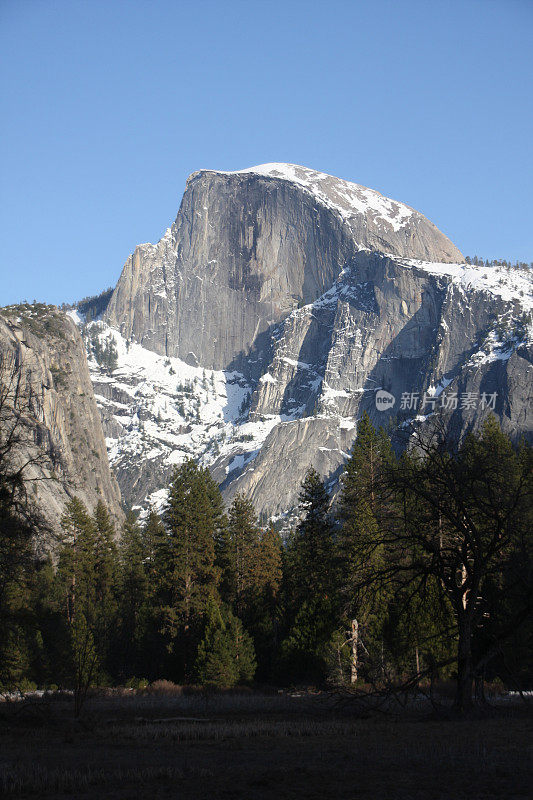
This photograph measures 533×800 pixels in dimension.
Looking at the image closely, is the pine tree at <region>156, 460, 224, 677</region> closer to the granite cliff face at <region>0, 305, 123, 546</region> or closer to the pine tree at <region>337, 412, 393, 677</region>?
the pine tree at <region>337, 412, 393, 677</region>

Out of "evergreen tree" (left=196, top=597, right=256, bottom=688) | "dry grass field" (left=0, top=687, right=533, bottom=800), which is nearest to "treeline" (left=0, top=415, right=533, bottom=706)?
"evergreen tree" (left=196, top=597, right=256, bottom=688)

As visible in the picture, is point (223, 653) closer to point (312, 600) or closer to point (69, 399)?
point (312, 600)

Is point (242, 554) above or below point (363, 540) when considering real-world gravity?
below

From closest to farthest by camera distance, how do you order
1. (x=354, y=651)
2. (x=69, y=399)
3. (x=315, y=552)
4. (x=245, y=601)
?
(x=354, y=651) → (x=315, y=552) → (x=245, y=601) → (x=69, y=399)

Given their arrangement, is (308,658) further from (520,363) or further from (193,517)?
(520,363)

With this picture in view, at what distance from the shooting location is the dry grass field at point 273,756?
1051 cm

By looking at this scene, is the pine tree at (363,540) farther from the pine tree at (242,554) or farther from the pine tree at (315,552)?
the pine tree at (242,554)

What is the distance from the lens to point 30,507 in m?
19.7

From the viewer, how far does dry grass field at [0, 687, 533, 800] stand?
34.5 feet

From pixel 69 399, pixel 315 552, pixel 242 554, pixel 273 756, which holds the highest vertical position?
pixel 69 399

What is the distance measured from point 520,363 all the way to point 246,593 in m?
161

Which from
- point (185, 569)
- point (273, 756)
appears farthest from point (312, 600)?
point (273, 756)

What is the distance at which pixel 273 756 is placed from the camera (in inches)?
526

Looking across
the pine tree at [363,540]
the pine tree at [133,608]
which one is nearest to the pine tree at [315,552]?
the pine tree at [363,540]
